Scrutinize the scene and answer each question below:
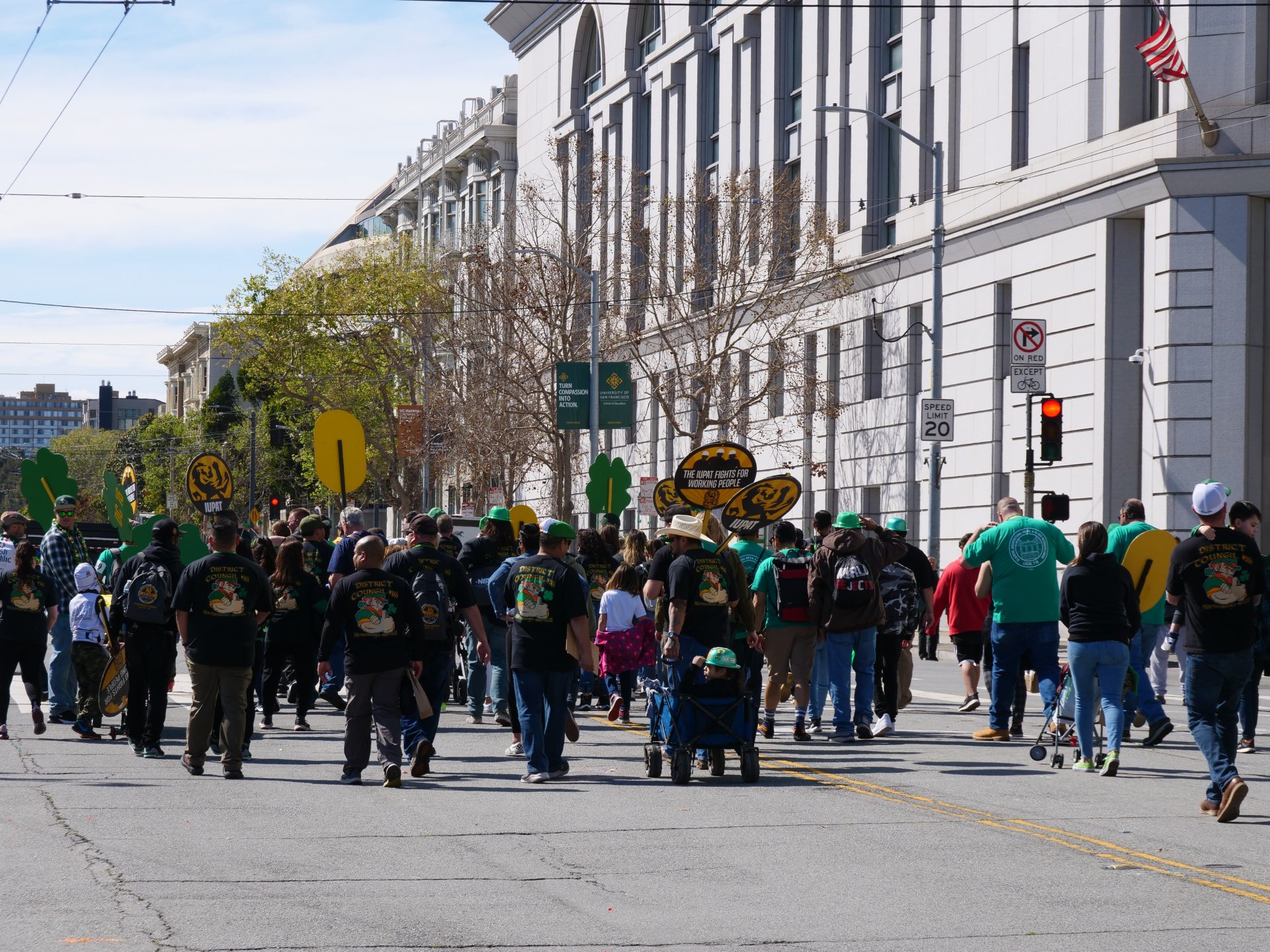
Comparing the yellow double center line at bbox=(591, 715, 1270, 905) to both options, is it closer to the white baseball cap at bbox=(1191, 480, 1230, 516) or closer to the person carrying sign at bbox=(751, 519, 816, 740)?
the person carrying sign at bbox=(751, 519, 816, 740)

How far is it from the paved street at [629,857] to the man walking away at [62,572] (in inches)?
83.5

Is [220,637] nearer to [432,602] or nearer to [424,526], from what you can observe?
[432,602]

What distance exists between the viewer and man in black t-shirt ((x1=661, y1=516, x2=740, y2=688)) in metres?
12.0

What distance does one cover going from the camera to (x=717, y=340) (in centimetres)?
4516

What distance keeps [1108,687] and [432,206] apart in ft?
239

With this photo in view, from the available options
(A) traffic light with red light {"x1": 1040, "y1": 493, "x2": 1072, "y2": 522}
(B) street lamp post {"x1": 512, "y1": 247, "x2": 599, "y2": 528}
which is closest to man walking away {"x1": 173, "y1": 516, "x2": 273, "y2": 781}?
(A) traffic light with red light {"x1": 1040, "y1": 493, "x2": 1072, "y2": 522}

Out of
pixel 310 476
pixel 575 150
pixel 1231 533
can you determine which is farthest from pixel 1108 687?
pixel 310 476

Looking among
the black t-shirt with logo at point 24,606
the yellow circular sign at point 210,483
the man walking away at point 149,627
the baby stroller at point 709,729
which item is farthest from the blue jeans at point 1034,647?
the yellow circular sign at point 210,483

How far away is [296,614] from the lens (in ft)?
50.5

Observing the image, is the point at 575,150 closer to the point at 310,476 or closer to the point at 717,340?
the point at 717,340

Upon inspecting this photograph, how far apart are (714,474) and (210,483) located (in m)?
7.26

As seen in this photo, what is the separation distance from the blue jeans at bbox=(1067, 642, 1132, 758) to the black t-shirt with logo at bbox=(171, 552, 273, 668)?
571 centimetres

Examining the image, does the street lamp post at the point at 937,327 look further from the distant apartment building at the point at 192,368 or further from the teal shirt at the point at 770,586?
the distant apartment building at the point at 192,368

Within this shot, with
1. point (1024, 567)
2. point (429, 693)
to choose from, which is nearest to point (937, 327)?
point (1024, 567)
